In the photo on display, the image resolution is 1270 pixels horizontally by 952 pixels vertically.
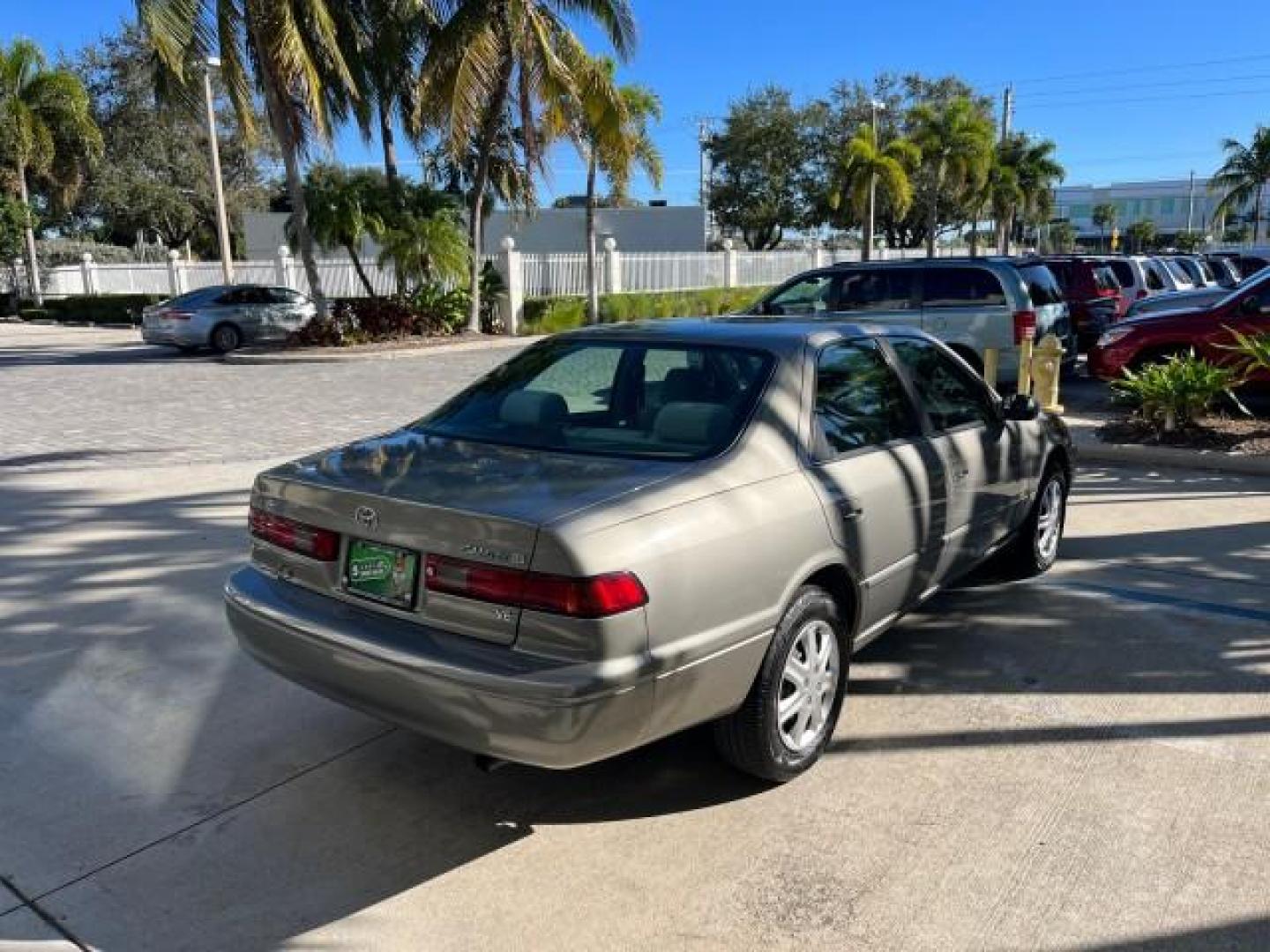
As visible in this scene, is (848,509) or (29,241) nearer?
(848,509)

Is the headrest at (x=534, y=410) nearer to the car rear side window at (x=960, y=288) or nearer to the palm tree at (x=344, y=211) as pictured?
the car rear side window at (x=960, y=288)

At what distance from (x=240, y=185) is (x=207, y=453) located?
4658 cm

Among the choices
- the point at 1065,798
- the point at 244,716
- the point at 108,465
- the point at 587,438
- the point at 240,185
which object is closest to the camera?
→ the point at 1065,798

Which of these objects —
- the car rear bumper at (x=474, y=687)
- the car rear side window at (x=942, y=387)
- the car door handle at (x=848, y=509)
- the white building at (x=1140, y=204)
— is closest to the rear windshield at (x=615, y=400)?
the car door handle at (x=848, y=509)

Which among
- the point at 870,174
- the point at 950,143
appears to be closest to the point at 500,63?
the point at 870,174

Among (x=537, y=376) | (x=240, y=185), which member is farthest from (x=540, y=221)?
(x=537, y=376)

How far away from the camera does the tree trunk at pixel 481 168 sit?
20.6 metres

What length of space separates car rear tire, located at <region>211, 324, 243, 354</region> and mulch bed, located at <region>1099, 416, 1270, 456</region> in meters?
17.4

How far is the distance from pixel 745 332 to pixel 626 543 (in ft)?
4.86

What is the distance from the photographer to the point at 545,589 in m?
2.86

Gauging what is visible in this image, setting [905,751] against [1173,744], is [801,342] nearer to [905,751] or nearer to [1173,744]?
[905,751]

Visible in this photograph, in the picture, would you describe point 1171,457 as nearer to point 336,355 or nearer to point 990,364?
point 990,364

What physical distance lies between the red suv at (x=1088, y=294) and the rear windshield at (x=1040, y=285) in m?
3.28

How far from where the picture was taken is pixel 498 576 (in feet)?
9.62
